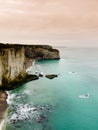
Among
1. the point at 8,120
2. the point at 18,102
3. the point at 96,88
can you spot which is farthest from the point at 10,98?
the point at 96,88

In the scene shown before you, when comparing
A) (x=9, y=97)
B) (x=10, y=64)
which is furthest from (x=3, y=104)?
(x=10, y=64)

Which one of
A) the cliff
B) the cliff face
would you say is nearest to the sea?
the cliff face

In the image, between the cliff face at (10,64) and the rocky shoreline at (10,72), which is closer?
the rocky shoreline at (10,72)

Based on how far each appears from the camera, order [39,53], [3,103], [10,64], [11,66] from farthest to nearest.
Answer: [39,53] < [11,66] < [10,64] < [3,103]

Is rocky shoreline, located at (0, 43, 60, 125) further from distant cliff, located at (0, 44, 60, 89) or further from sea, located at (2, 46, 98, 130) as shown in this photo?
sea, located at (2, 46, 98, 130)

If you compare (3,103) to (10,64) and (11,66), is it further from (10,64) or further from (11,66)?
(11,66)

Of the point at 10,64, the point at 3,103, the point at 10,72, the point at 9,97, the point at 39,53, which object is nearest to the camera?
the point at 3,103

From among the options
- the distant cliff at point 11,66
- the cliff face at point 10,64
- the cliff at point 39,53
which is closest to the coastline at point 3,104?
the distant cliff at point 11,66

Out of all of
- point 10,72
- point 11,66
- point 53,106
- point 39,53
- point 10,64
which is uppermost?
point 10,64

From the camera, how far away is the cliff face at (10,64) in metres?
61.8

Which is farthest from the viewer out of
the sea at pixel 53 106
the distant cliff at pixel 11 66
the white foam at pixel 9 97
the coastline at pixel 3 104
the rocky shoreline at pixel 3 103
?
the distant cliff at pixel 11 66

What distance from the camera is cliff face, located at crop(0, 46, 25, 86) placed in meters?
61.8

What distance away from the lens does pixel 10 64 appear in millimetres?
66688

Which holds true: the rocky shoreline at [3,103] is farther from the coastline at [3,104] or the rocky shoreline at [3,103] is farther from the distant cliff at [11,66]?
the distant cliff at [11,66]
